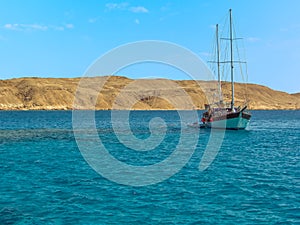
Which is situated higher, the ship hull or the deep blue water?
the ship hull

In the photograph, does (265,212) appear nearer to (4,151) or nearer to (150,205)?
(150,205)

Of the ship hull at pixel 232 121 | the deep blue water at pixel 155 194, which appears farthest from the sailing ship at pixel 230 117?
the deep blue water at pixel 155 194

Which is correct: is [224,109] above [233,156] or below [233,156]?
above

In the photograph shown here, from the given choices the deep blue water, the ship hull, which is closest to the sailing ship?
the ship hull

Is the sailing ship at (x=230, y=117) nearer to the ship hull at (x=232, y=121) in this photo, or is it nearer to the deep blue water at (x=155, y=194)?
the ship hull at (x=232, y=121)

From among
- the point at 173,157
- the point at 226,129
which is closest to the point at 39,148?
the point at 173,157

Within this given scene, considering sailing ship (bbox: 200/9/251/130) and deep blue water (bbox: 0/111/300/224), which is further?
sailing ship (bbox: 200/9/251/130)

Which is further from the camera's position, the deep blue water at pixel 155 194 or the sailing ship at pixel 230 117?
the sailing ship at pixel 230 117

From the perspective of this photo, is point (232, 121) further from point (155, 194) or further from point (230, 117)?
point (155, 194)

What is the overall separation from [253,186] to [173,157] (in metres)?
15.0

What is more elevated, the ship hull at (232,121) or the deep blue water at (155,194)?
the ship hull at (232,121)

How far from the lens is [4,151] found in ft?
145

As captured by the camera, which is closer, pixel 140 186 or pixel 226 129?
pixel 140 186

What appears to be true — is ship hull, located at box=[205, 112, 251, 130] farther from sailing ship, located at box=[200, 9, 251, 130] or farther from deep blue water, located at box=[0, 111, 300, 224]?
deep blue water, located at box=[0, 111, 300, 224]
